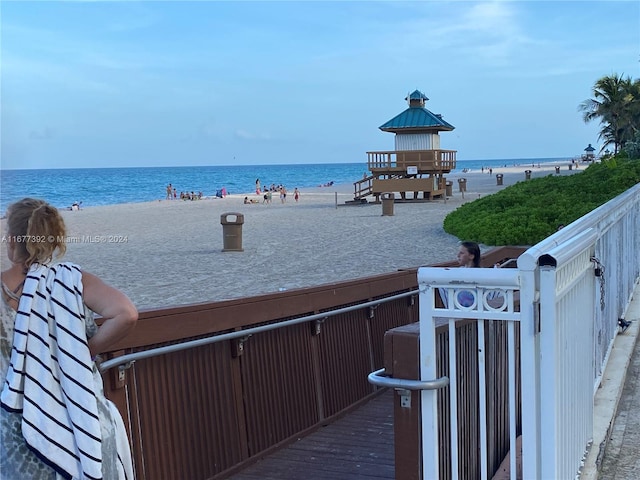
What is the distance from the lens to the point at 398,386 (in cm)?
292

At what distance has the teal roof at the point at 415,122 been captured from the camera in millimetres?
40344

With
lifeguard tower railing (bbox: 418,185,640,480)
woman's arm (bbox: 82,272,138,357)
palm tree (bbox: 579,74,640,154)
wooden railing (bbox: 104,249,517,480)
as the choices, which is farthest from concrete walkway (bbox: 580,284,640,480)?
palm tree (bbox: 579,74,640,154)

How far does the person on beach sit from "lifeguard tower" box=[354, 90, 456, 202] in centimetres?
3773

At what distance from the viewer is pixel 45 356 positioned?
2656 mm

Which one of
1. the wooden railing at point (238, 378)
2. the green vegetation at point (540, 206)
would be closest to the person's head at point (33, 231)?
the wooden railing at point (238, 378)

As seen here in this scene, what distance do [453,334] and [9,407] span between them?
173 cm

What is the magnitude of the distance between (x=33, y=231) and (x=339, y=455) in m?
2.84

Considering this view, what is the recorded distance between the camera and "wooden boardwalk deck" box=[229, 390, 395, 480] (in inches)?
175

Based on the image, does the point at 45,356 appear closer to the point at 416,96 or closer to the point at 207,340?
the point at 207,340

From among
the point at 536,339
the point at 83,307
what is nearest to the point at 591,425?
the point at 536,339

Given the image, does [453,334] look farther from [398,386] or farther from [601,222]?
[601,222]

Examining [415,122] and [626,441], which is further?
[415,122]

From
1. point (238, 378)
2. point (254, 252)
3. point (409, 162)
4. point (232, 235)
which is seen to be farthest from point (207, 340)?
point (409, 162)

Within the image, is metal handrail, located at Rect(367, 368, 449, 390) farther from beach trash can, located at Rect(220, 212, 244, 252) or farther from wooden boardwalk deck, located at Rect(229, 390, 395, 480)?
beach trash can, located at Rect(220, 212, 244, 252)
